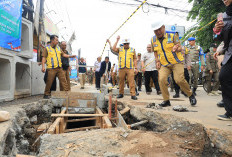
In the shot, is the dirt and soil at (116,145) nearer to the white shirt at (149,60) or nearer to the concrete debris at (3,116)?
the concrete debris at (3,116)

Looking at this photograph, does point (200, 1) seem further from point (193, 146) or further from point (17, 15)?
point (193, 146)

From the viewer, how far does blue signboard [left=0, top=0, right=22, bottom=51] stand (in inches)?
155

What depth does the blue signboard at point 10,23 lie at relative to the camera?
3.95 m

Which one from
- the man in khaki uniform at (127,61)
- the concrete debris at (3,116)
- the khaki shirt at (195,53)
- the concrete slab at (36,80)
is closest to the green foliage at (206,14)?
the khaki shirt at (195,53)

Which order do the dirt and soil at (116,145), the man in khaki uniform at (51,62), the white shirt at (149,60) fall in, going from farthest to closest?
the white shirt at (149,60), the man in khaki uniform at (51,62), the dirt and soil at (116,145)

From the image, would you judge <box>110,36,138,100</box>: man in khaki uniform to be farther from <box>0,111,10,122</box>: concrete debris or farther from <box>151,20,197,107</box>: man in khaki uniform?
<box>0,111,10,122</box>: concrete debris

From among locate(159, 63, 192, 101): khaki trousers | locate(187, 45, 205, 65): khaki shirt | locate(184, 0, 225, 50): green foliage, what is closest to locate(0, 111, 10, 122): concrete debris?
locate(159, 63, 192, 101): khaki trousers

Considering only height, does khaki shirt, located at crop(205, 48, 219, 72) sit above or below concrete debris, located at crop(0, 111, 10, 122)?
above

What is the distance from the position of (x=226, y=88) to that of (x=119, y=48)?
3.28 metres

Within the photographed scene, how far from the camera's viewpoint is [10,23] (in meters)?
4.23

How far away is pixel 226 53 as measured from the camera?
1917 mm

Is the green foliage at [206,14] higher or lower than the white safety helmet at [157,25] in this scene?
higher

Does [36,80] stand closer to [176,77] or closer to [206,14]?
[176,77]

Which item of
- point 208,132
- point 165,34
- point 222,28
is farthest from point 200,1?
point 208,132
